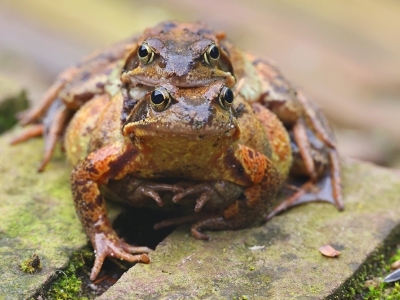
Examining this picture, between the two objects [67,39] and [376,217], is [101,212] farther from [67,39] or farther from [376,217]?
[67,39]

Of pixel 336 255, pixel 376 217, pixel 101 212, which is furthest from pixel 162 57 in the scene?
pixel 376 217

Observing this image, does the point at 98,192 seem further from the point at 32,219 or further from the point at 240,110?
the point at 240,110

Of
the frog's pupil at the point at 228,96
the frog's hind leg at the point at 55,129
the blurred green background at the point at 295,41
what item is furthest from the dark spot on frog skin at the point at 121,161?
the blurred green background at the point at 295,41

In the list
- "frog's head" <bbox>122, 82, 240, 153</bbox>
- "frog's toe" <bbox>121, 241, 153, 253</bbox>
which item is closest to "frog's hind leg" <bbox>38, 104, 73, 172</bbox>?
"frog's toe" <bbox>121, 241, 153, 253</bbox>

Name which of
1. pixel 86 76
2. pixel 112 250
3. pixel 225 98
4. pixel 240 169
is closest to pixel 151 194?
pixel 112 250

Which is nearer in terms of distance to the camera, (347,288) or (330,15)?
(347,288)

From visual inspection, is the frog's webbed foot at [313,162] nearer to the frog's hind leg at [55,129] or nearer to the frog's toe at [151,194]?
the frog's toe at [151,194]
